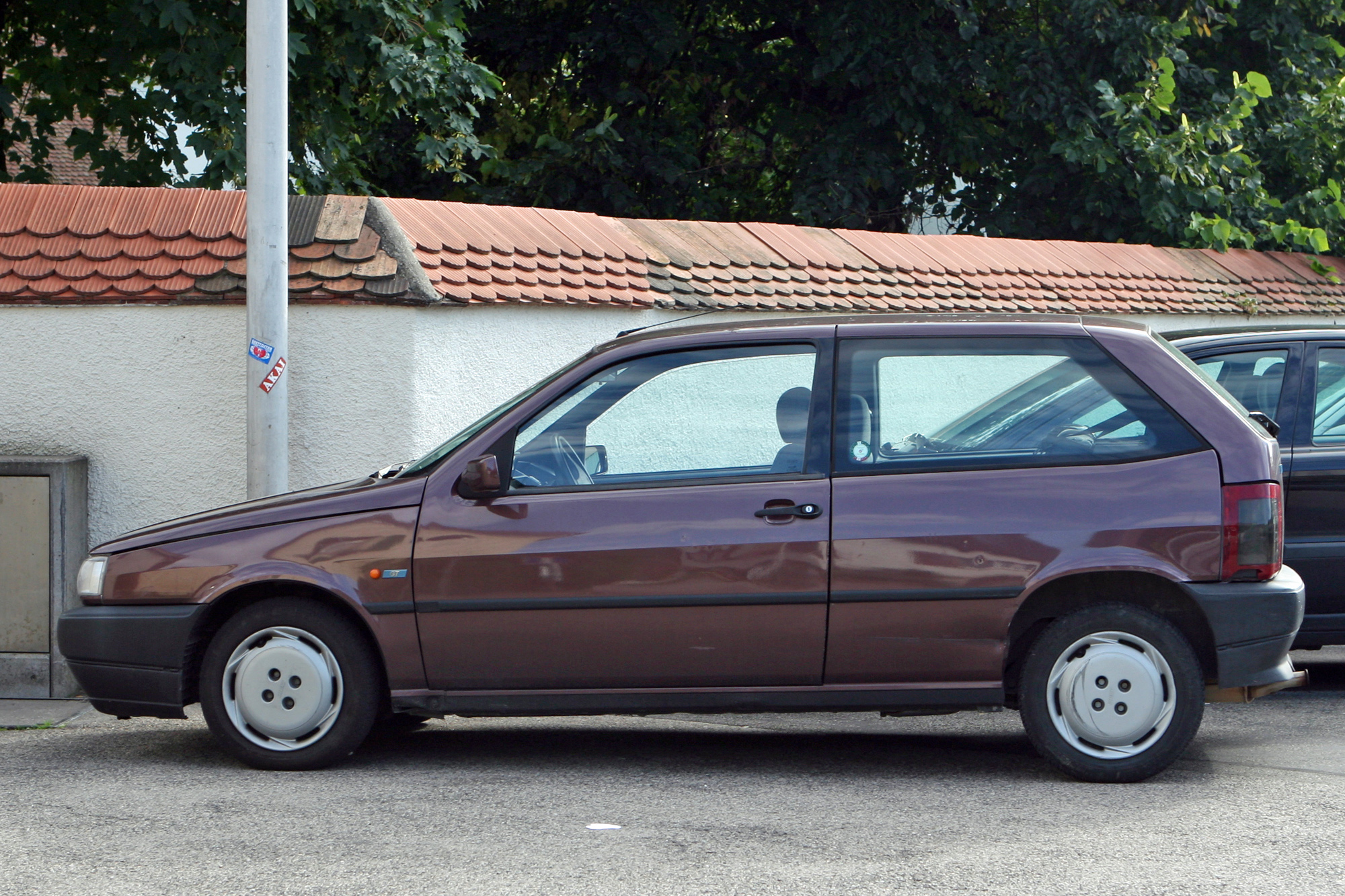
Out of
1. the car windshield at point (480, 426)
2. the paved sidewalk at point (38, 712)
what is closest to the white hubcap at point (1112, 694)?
the car windshield at point (480, 426)

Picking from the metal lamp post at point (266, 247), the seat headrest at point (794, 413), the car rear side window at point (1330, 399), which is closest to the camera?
the seat headrest at point (794, 413)

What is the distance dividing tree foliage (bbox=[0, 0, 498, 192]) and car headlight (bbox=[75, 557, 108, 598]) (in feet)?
20.8

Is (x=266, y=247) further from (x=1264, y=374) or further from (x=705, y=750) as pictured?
(x=1264, y=374)

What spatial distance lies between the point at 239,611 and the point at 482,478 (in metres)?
1.01

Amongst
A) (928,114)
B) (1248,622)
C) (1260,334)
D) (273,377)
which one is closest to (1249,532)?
(1248,622)

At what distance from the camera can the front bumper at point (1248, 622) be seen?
194 inches

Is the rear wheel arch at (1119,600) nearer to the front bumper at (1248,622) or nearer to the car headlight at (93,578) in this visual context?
the front bumper at (1248,622)

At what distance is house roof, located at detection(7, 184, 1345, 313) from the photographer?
713 centimetres

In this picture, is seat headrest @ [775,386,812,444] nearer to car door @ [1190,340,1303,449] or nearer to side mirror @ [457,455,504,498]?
side mirror @ [457,455,504,498]

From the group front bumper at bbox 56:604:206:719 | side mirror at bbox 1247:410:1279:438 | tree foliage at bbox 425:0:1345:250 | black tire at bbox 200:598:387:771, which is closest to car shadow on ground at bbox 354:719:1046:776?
black tire at bbox 200:598:387:771

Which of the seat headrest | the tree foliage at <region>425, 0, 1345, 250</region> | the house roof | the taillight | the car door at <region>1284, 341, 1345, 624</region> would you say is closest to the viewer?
the taillight

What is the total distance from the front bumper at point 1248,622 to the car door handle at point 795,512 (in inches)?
A: 47.7

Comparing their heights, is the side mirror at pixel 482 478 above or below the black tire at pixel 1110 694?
above

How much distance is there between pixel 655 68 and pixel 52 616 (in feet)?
41.1
